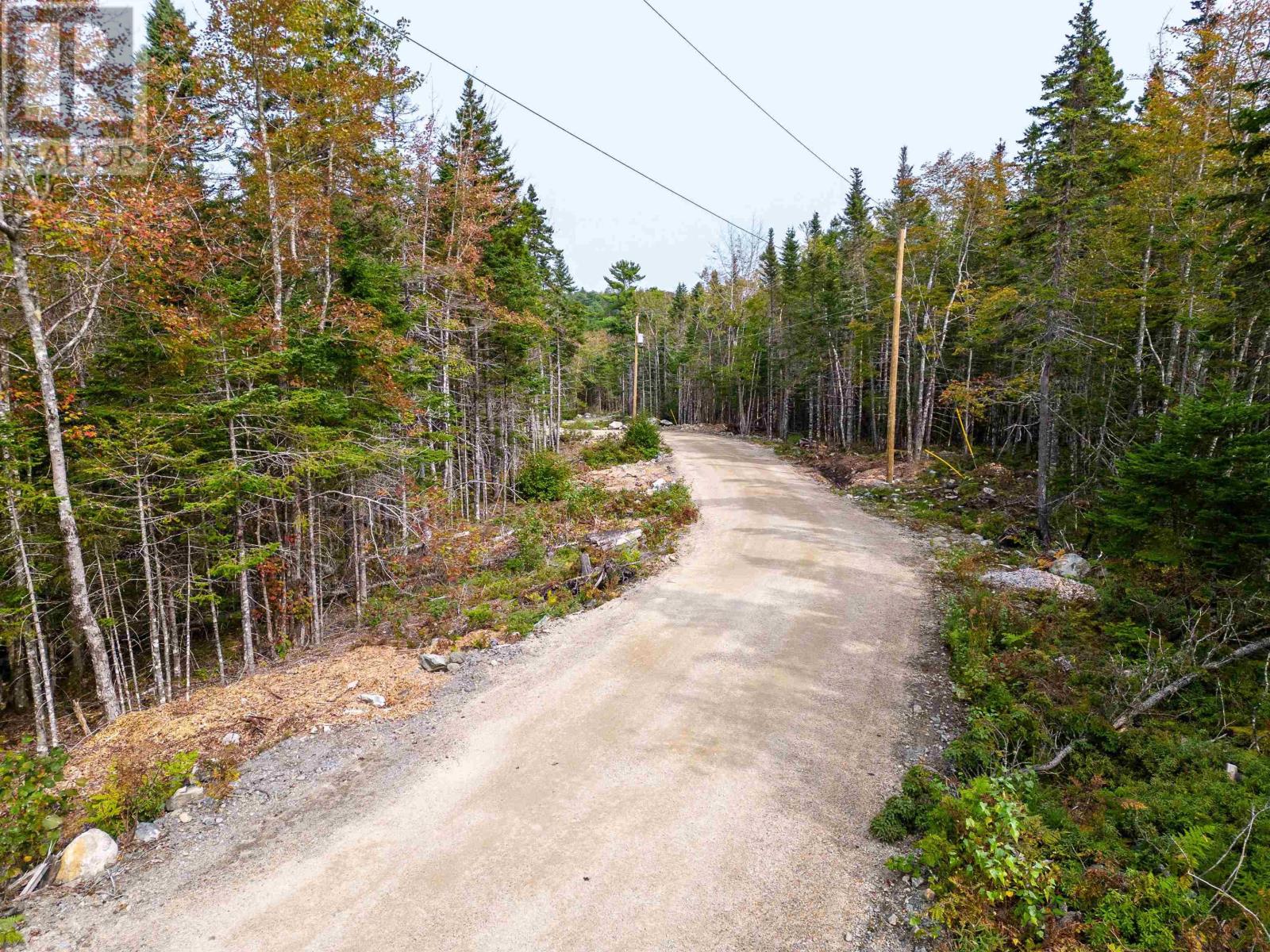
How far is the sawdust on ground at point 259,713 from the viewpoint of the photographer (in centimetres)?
580

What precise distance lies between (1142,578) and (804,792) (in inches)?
267

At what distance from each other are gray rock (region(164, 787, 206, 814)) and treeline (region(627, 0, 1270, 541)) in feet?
39.9

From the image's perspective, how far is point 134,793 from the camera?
4.89 metres

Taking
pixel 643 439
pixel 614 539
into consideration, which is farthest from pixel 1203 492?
pixel 643 439

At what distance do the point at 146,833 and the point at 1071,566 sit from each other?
1325 cm

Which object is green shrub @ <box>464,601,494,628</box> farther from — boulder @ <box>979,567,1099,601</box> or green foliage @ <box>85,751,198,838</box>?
boulder @ <box>979,567,1099,601</box>

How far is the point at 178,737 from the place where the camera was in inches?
234

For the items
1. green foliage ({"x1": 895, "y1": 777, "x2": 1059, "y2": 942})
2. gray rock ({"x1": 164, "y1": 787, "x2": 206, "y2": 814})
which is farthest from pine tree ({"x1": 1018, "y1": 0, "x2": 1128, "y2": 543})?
gray rock ({"x1": 164, "y1": 787, "x2": 206, "y2": 814})

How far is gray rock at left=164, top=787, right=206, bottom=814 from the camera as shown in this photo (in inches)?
194

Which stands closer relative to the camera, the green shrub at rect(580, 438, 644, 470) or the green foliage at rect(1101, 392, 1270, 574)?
the green foliage at rect(1101, 392, 1270, 574)

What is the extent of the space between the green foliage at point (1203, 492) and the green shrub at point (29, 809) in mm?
12119

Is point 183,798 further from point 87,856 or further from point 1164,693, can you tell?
point 1164,693

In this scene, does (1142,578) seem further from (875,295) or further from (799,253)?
→ (799,253)

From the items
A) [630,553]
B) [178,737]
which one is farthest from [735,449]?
[178,737]
